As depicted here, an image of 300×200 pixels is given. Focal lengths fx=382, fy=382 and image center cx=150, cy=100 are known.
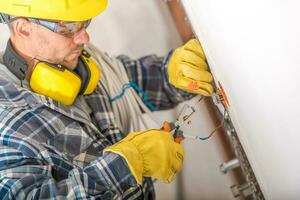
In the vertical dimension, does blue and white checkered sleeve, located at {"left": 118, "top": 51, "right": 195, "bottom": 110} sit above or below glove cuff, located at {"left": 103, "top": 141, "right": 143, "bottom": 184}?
above

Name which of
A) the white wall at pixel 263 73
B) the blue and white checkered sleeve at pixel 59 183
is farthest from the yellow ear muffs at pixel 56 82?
the white wall at pixel 263 73

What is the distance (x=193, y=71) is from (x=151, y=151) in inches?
9.9

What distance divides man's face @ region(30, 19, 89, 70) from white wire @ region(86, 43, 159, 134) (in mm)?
200

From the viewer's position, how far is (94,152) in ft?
3.85

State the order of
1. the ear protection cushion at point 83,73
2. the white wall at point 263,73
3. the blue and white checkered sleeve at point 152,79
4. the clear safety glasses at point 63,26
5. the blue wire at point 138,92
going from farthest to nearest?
the blue and white checkered sleeve at point 152,79, the blue wire at point 138,92, the ear protection cushion at point 83,73, the clear safety glasses at point 63,26, the white wall at point 263,73

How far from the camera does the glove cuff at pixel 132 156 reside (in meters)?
0.98

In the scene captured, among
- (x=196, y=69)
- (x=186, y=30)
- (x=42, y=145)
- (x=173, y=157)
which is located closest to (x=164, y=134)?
(x=173, y=157)

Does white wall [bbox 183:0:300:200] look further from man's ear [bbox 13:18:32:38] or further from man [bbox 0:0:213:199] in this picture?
man's ear [bbox 13:18:32:38]

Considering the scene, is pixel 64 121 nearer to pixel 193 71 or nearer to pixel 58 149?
pixel 58 149

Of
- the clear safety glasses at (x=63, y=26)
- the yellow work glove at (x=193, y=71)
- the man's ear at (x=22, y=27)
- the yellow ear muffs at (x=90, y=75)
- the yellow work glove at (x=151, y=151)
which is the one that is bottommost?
the yellow work glove at (x=151, y=151)

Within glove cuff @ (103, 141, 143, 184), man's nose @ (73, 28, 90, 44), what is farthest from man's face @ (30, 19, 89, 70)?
glove cuff @ (103, 141, 143, 184)

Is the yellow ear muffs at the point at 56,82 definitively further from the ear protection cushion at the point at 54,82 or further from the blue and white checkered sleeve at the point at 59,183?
the blue and white checkered sleeve at the point at 59,183

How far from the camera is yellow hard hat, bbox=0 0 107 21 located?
1012 mm

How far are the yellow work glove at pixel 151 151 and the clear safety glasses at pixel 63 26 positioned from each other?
35 cm
